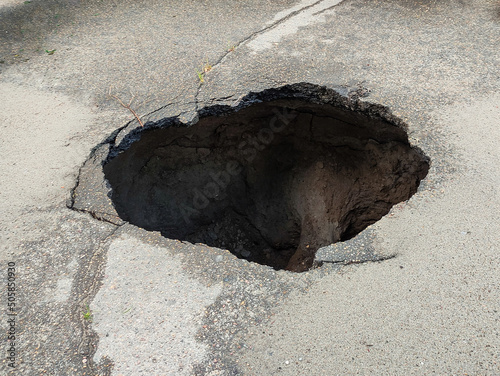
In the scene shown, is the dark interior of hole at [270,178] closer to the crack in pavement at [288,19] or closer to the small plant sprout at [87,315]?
the crack in pavement at [288,19]

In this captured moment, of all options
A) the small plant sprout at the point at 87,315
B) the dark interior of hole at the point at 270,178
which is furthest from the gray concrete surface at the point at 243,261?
the dark interior of hole at the point at 270,178

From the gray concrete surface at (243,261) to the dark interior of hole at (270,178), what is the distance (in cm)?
44

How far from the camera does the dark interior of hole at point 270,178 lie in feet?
14.0

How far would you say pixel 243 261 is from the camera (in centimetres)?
268

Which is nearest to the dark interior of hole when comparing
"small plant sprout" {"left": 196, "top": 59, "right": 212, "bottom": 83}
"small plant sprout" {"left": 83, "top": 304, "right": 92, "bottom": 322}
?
"small plant sprout" {"left": 196, "top": 59, "right": 212, "bottom": 83}

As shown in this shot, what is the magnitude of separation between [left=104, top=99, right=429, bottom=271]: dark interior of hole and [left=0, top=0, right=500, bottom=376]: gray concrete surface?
444 millimetres

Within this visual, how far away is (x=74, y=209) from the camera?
3094mm

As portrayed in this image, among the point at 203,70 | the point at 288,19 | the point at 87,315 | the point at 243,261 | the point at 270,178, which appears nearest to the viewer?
the point at 87,315

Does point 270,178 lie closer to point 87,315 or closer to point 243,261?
point 243,261

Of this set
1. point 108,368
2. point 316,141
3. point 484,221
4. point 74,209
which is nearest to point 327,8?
point 316,141

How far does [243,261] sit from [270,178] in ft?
9.17

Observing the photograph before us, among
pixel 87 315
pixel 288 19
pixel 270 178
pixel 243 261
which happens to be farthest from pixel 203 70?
pixel 87 315

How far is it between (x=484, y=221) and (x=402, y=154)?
145cm

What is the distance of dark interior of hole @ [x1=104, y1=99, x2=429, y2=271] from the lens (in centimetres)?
426
